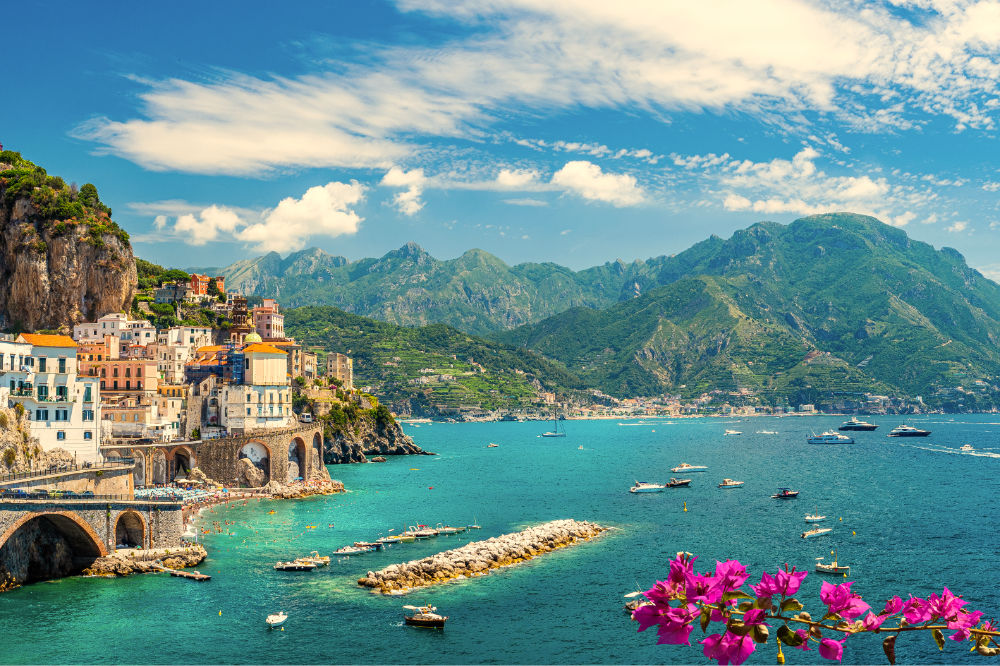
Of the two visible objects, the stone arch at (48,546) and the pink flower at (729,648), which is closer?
the pink flower at (729,648)

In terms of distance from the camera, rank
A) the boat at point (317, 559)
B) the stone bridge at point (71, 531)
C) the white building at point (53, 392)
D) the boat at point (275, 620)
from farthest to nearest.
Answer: the white building at point (53, 392), the boat at point (317, 559), the stone bridge at point (71, 531), the boat at point (275, 620)

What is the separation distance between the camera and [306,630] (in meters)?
44.7

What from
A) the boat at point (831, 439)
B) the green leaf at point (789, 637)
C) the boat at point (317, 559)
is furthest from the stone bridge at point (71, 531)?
the boat at point (831, 439)

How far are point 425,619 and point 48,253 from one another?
96051 millimetres

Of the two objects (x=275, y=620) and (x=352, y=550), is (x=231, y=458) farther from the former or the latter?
(x=275, y=620)

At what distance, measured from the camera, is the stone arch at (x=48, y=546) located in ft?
170

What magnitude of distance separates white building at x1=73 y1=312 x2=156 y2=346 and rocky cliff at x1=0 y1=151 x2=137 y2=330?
2.48 m

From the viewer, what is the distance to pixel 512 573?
57.8 metres

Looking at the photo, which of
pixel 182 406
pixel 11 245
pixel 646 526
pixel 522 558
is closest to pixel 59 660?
pixel 522 558

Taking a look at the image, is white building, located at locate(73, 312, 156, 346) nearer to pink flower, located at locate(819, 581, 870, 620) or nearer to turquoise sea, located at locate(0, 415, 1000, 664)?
turquoise sea, located at locate(0, 415, 1000, 664)

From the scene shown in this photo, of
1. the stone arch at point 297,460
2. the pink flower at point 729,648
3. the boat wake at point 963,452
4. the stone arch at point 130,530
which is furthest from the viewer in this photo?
the boat wake at point 963,452

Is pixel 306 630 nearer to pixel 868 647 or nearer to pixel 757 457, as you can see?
pixel 868 647

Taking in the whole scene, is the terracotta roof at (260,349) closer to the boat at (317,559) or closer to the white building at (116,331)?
the white building at (116,331)

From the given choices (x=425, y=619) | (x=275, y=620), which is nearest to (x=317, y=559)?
(x=275, y=620)
